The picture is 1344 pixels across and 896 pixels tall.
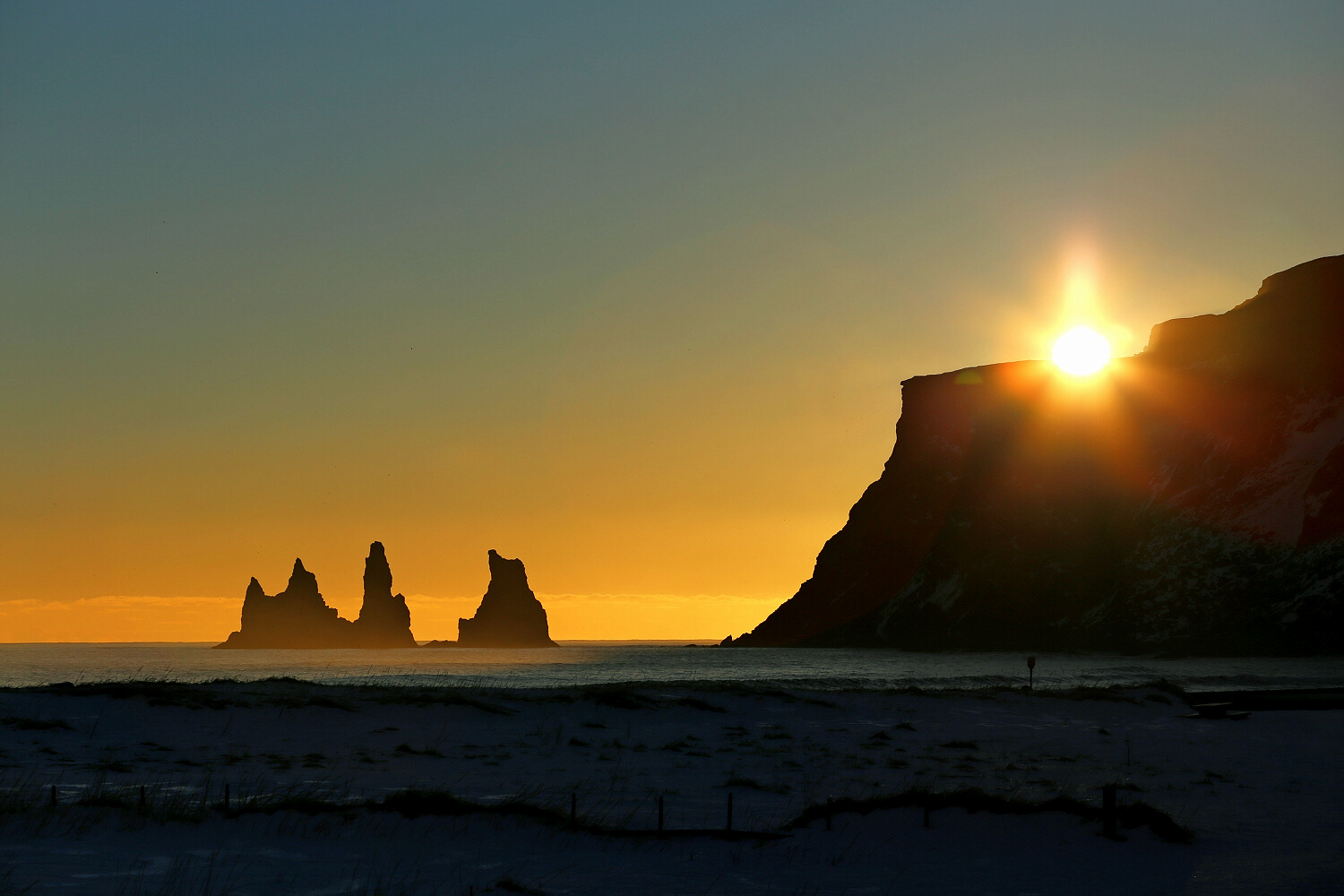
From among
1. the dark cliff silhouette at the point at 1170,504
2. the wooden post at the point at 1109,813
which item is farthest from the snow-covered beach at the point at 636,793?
the dark cliff silhouette at the point at 1170,504

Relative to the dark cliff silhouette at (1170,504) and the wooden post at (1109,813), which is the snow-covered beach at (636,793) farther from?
the dark cliff silhouette at (1170,504)

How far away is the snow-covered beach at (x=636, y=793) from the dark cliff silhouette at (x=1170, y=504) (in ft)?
315

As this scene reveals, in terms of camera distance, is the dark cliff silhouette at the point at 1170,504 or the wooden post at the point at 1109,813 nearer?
the wooden post at the point at 1109,813

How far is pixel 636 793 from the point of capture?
26750mm

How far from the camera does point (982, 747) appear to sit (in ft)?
120

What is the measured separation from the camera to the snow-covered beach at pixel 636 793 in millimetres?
17484

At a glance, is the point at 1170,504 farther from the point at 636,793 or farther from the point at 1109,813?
the point at 1109,813

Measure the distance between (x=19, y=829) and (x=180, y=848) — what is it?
9.31ft

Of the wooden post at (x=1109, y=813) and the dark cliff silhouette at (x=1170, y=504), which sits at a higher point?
the dark cliff silhouette at (x=1170, y=504)

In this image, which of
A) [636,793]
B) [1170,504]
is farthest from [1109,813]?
[1170,504]

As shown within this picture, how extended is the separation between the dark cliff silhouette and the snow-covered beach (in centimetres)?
9611

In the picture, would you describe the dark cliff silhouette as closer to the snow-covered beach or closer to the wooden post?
the snow-covered beach

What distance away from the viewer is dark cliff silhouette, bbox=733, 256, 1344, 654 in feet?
438

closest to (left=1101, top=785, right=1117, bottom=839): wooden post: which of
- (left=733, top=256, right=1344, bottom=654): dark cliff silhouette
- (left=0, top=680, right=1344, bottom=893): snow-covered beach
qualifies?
(left=0, top=680, right=1344, bottom=893): snow-covered beach
